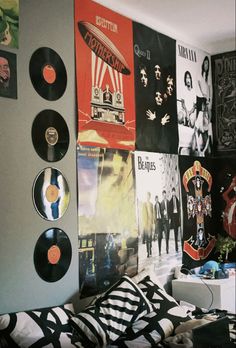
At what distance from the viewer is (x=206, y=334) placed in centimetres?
228

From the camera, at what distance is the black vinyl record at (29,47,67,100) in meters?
3.04

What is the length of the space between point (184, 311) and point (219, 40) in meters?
2.77

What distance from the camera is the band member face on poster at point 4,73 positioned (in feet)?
9.24

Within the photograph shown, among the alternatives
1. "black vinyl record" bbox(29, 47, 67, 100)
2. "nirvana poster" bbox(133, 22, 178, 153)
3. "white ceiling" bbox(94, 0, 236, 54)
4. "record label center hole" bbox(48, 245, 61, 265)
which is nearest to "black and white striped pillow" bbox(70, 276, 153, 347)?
"record label center hole" bbox(48, 245, 61, 265)

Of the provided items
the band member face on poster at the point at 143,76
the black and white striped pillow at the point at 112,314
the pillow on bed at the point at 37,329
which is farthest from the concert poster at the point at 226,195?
the pillow on bed at the point at 37,329

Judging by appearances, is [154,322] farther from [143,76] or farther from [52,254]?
[143,76]

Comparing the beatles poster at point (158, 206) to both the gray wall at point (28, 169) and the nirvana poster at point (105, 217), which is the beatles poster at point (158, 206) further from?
the gray wall at point (28, 169)

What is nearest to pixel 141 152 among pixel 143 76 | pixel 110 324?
pixel 143 76

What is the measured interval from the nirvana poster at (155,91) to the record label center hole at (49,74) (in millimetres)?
941

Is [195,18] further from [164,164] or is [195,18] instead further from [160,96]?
[164,164]

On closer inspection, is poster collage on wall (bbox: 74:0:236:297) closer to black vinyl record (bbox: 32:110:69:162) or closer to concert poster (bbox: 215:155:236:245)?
concert poster (bbox: 215:155:236:245)

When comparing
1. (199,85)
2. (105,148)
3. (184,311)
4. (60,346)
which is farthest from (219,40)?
(60,346)

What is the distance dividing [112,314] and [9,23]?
1859 millimetres

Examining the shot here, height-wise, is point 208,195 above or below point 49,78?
below
